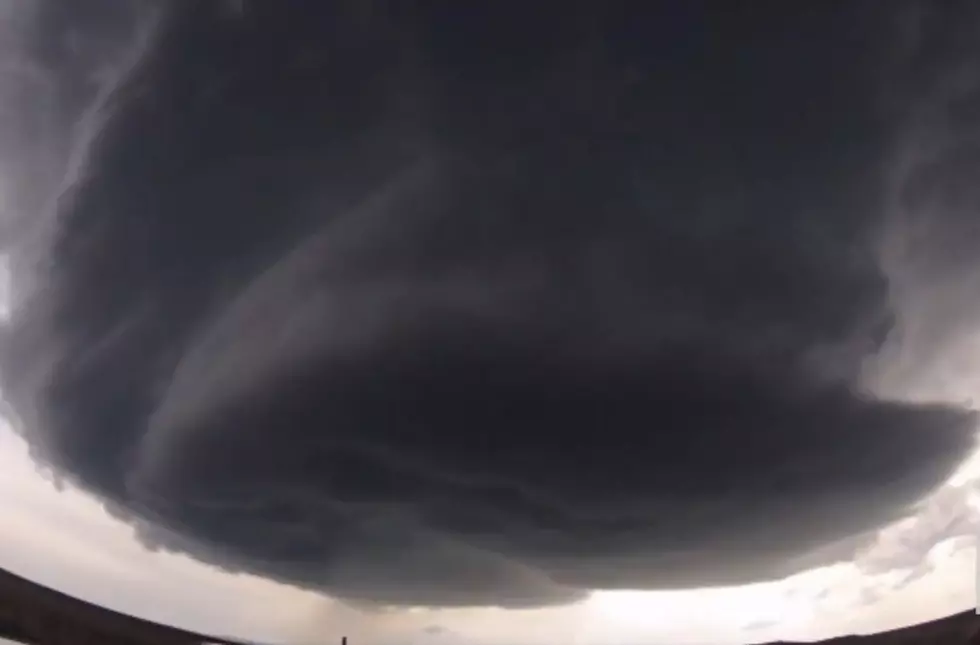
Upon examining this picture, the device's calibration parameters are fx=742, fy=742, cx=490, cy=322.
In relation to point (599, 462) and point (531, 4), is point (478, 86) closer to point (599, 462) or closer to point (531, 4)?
point (531, 4)

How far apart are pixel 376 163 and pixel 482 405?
37.3 ft

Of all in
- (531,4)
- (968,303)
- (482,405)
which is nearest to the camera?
(531,4)

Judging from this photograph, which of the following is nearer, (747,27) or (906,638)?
(747,27)

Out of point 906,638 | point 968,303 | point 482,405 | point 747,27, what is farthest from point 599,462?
point 747,27

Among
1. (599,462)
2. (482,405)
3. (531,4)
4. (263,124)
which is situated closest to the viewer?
(531,4)

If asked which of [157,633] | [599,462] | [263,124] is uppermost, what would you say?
[263,124]

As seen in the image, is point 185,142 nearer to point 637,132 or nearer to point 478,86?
point 478,86

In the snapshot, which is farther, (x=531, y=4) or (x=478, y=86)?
(x=478, y=86)

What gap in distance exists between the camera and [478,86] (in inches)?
602

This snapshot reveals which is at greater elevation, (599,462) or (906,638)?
(599,462)

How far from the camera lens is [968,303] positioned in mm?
20078

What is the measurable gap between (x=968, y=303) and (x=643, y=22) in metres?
12.8

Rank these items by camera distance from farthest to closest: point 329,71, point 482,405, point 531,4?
point 482,405 → point 329,71 → point 531,4

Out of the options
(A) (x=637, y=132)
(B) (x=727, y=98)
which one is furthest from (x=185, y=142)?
(B) (x=727, y=98)
